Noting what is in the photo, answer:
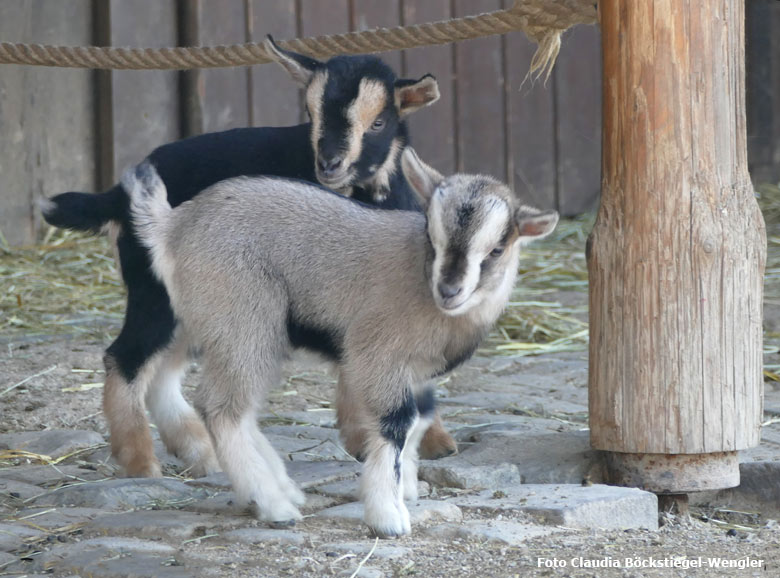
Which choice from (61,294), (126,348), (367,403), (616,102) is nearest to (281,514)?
(367,403)

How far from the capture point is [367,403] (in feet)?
11.8

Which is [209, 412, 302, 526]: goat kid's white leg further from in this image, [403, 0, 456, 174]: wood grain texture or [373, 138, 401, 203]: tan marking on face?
[403, 0, 456, 174]: wood grain texture

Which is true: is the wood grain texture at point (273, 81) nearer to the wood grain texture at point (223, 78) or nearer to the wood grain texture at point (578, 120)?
the wood grain texture at point (223, 78)

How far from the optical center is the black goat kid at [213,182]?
4336 millimetres

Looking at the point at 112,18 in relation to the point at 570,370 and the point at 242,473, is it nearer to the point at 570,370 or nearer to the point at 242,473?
the point at 570,370

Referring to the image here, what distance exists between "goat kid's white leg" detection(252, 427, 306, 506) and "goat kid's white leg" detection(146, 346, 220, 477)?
2.47 ft

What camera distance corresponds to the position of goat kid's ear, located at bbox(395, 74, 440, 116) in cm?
486

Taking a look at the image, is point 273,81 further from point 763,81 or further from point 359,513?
point 359,513

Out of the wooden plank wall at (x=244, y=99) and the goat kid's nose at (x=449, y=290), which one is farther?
the wooden plank wall at (x=244, y=99)

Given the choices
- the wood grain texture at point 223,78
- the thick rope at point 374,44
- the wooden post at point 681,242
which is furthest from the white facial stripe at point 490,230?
the wood grain texture at point 223,78

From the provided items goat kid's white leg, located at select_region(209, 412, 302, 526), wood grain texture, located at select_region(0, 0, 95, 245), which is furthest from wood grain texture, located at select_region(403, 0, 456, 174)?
goat kid's white leg, located at select_region(209, 412, 302, 526)

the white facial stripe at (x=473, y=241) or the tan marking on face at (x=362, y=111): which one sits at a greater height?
the tan marking on face at (x=362, y=111)

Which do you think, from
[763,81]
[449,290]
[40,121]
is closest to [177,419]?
[449,290]

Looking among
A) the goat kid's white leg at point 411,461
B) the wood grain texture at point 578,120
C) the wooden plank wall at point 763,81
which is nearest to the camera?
the goat kid's white leg at point 411,461
